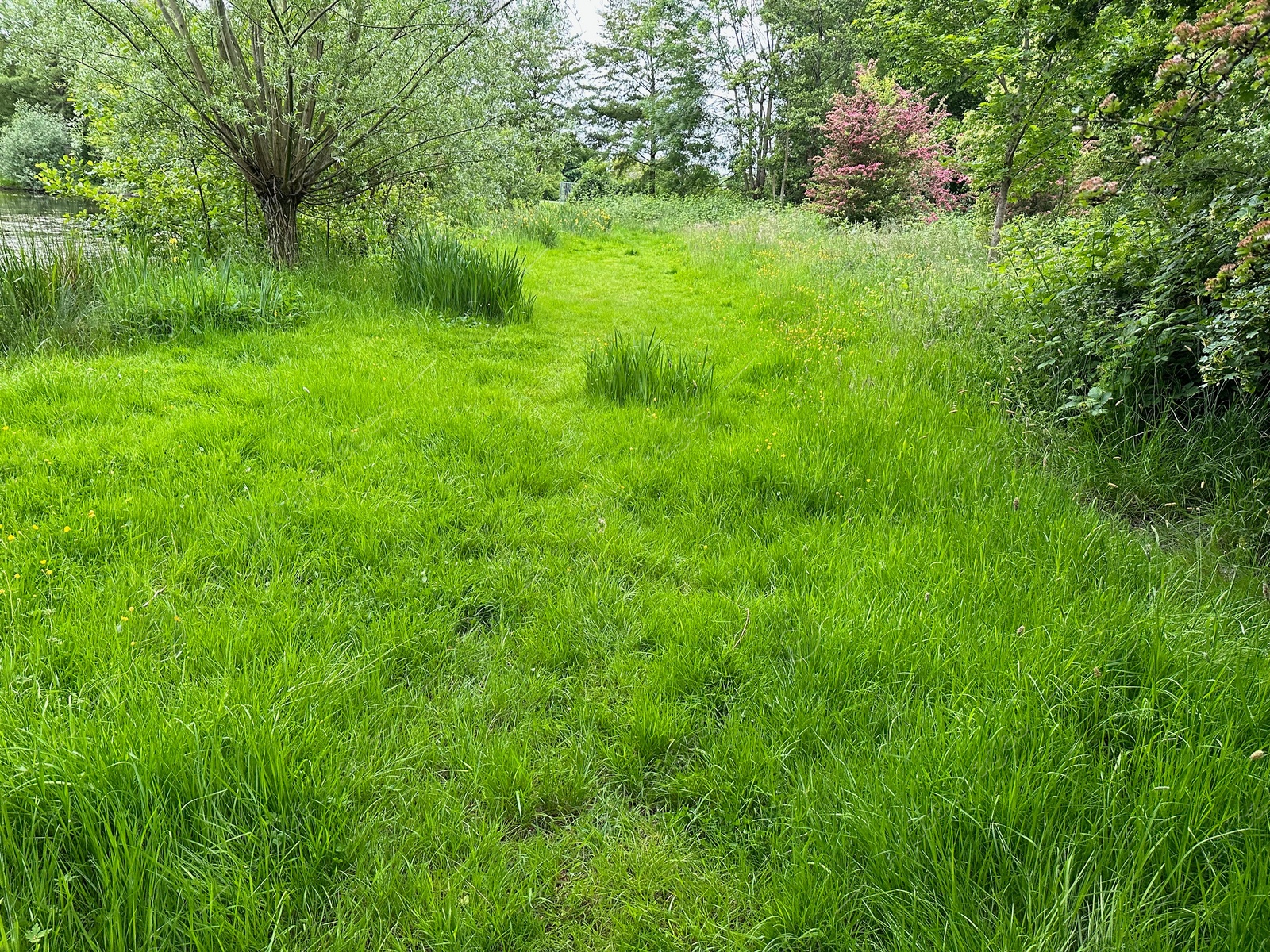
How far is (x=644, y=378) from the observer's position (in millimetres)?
4195

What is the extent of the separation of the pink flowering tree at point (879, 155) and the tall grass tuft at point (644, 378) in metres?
13.9

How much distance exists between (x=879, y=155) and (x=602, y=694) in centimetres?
1894

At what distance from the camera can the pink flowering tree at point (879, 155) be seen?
53.4 ft

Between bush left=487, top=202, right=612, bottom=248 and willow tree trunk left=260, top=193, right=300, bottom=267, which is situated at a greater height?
bush left=487, top=202, right=612, bottom=248

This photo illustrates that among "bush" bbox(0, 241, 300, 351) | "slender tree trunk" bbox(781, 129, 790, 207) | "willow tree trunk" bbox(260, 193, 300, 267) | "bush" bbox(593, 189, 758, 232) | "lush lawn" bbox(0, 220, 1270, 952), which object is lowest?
"lush lawn" bbox(0, 220, 1270, 952)

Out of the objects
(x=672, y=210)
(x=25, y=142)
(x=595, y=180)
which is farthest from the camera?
(x=595, y=180)

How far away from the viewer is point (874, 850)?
4.25ft

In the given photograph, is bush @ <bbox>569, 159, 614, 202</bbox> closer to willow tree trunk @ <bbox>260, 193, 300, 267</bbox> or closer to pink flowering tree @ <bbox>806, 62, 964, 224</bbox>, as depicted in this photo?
pink flowering tree @ <bbox>806, 62, 964, 224</bbox>

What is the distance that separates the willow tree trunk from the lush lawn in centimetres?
387

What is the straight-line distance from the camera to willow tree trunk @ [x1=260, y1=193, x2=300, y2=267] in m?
6.68

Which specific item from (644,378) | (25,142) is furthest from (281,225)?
(25,142)

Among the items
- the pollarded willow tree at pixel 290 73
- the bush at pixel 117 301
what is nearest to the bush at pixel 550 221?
the pollarded willow tree at pixel 290 73

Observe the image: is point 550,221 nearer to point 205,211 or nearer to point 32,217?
point 205,211

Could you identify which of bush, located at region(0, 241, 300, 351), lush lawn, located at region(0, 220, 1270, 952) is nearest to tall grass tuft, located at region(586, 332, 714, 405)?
lush lawn, located at region(0, 220, 1270, 952)
